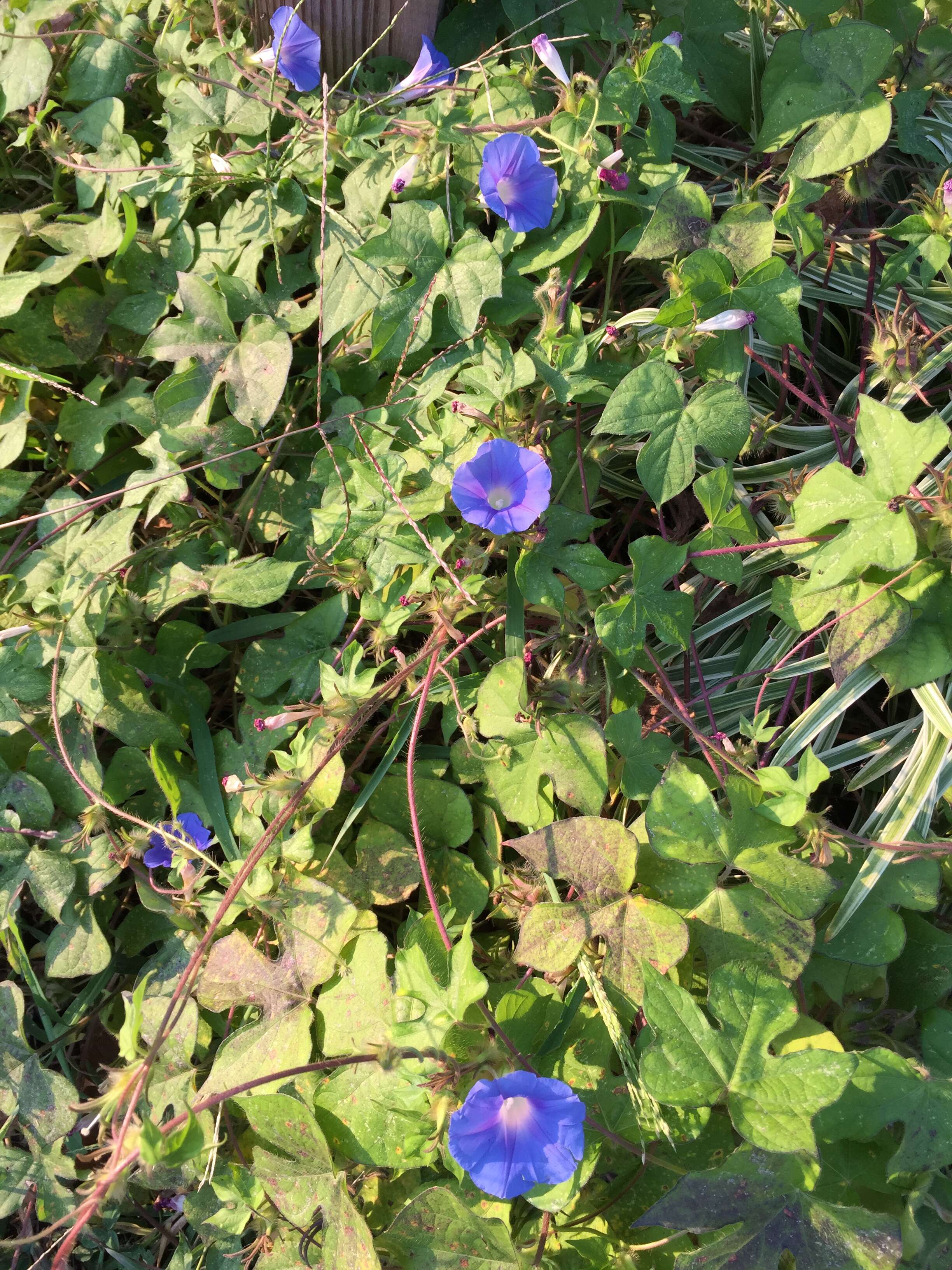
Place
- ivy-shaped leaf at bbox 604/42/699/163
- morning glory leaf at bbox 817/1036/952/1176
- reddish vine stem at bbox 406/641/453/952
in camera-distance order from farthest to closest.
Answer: ivy-shaped leaf at bbox 604/42/699/163, reddish vine stem at bbox 406/641/453/952, morning glory leaf at bbox 817/1036/952/1176

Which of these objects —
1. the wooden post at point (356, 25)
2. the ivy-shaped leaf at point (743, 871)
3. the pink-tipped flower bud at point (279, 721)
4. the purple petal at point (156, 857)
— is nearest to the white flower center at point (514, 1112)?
the ivy-shaped leaf at point (743, 871)

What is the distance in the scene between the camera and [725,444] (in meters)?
1.48

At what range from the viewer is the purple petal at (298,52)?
5.84 ft

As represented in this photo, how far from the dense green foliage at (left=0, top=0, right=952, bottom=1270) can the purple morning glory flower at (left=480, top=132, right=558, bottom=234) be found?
65mm

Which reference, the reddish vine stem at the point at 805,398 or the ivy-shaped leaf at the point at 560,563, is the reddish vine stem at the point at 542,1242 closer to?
the ivy-shaped leaf at the point at 560,563

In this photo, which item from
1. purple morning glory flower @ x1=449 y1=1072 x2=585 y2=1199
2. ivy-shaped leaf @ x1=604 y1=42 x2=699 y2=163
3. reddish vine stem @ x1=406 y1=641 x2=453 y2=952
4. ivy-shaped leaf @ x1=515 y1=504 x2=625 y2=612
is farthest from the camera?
ivy-shaped leaf @ x1=604 y1=42 x2=699 y2=163

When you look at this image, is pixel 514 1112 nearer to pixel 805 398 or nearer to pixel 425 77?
pixel 805 398

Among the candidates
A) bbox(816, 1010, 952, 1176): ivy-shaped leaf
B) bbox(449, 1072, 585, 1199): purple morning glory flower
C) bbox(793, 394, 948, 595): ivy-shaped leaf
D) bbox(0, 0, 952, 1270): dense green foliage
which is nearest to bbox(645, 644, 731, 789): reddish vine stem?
bbox(0, 0, 952, 1270): dense green foliage

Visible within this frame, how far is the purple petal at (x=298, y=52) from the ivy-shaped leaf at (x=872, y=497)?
1.28m

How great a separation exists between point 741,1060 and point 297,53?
1983mm

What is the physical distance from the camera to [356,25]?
1941 mm

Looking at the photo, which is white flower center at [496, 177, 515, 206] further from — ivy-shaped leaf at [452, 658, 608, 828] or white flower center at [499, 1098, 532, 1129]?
white flower center at [499, 1098, 532, 1129]

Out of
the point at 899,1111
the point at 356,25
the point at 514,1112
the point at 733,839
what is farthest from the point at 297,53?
the point at 899,1111

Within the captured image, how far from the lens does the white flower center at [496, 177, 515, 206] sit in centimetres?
160
